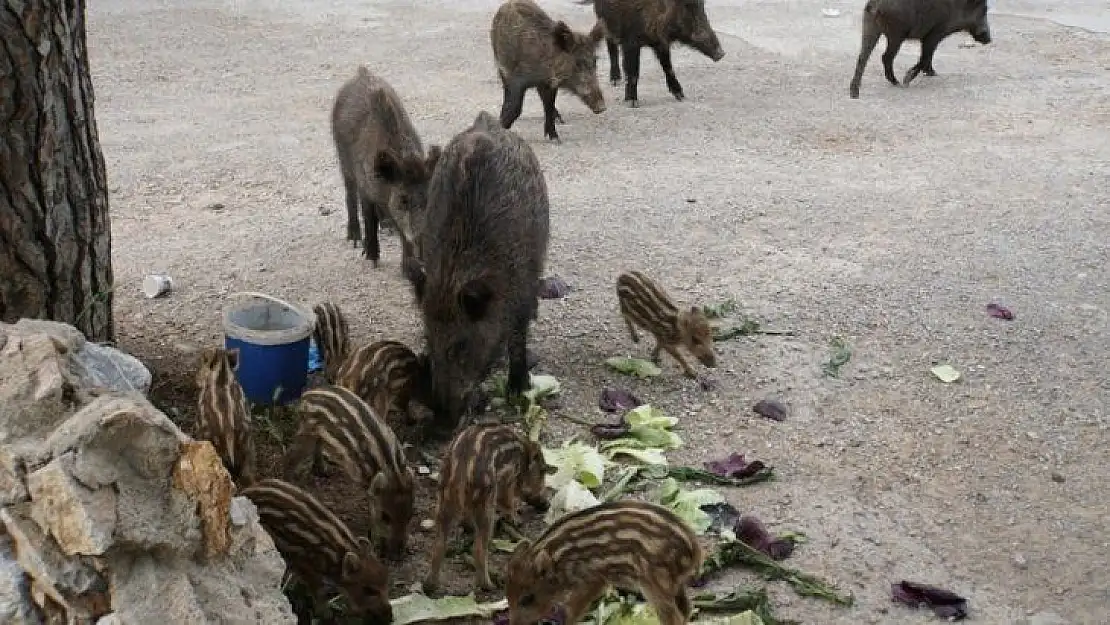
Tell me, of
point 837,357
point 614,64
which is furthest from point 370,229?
point 614,64

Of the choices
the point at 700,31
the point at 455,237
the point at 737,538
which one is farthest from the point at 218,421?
the point at 700,31

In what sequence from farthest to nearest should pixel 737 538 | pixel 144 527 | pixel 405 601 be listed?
pixel 737 538 → pixel 405 601 → pixel 144 527

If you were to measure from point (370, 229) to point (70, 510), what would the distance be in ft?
16.1

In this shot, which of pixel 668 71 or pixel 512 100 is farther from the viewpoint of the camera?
pixel 668 71

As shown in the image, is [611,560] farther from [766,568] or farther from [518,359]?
[518,359]

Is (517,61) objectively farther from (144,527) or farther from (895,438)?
(144,527)

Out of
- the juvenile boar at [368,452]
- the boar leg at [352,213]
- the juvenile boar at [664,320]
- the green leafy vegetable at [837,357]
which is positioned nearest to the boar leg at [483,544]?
the juvenile boar at [368,452]

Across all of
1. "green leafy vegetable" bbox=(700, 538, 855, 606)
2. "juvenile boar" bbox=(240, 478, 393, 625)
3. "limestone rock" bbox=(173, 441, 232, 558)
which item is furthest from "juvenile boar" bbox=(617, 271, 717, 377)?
"limestone rock" bbox=(173, 441, 232, 558)

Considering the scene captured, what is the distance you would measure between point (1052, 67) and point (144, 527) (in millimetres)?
12488

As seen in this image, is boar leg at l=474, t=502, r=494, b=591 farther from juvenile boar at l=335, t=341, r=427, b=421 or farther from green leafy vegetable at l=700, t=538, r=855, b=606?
juvenile boar at l=335, t=341, r=427, b=421

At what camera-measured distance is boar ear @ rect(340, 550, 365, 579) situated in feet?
13.0

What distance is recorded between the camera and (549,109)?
34.3 ft

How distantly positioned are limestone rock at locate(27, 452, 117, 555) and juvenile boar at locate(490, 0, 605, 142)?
801cm

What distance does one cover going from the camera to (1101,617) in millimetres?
4355
